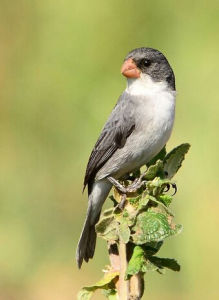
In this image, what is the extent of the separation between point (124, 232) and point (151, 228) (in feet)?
0.25

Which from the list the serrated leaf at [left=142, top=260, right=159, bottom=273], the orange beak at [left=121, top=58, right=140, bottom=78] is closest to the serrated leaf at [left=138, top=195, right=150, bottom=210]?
the serrated leaf at [left=142, top=260, right=159, bottom=273]

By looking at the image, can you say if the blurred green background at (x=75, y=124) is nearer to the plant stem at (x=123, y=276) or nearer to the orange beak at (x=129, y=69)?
the orange beak at (x=129, y=69)

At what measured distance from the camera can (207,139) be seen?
4191mm

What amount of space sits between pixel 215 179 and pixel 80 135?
0.81 meters

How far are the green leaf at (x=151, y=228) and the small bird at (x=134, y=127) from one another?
143 centimetres

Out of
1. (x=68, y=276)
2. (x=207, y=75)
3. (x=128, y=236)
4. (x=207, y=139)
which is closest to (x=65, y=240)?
(x=68, y=276)

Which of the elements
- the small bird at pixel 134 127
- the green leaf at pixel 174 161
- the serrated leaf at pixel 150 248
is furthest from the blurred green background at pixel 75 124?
the serrated leaf at pixel 150 248

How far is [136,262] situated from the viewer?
1656 millimetres

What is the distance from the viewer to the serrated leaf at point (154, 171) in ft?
6.30

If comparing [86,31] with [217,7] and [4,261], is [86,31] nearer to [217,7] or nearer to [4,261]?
[217,7]

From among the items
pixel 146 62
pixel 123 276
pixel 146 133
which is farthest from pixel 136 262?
pixel 146 62

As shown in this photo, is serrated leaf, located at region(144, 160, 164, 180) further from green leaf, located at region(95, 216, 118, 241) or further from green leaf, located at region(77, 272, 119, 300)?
green leaf, located at region(77, 272, 119, 300)

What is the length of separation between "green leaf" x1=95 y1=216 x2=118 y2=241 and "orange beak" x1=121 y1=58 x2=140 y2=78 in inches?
56.6

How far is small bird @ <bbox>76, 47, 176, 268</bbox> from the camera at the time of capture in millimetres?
3254
